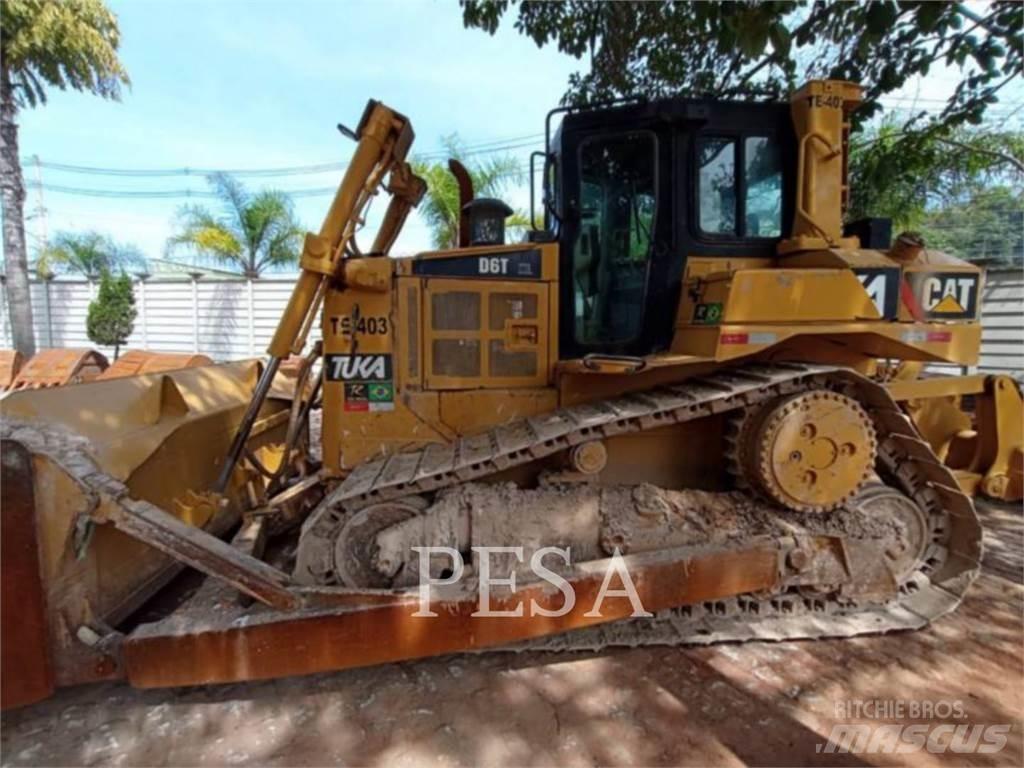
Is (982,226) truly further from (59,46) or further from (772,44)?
(59,46)

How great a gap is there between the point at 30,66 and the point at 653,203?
1523 centimetres

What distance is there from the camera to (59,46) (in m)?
11.8

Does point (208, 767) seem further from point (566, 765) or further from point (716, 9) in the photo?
point (716, 9)

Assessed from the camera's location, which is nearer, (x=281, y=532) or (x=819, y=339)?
(x=819, y=339)

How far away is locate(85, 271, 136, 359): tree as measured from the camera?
46.2ft

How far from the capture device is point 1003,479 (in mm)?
4219

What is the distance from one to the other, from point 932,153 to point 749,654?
208 inches

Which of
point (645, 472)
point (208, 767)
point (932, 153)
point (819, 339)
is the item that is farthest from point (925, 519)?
point (932, 153)

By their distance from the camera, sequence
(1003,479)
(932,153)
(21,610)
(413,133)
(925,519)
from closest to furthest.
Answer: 1. (21,610)
2. (925,519)
3. (413,133)
4. (1003,479)
5. (932,153)

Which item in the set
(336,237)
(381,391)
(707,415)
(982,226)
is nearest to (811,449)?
(707,415)

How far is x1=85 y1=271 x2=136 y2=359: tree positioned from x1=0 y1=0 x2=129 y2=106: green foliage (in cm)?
422

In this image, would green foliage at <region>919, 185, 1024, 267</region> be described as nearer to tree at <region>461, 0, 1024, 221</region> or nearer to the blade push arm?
tree at <region>461, 0, 1024, 221</region>

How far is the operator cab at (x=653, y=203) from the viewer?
3.24 metres

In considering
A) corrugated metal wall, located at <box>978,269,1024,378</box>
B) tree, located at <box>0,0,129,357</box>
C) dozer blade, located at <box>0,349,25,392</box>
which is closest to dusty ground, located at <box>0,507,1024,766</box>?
corrugated metal wall, located at <box>978,269,1024,378</box>
